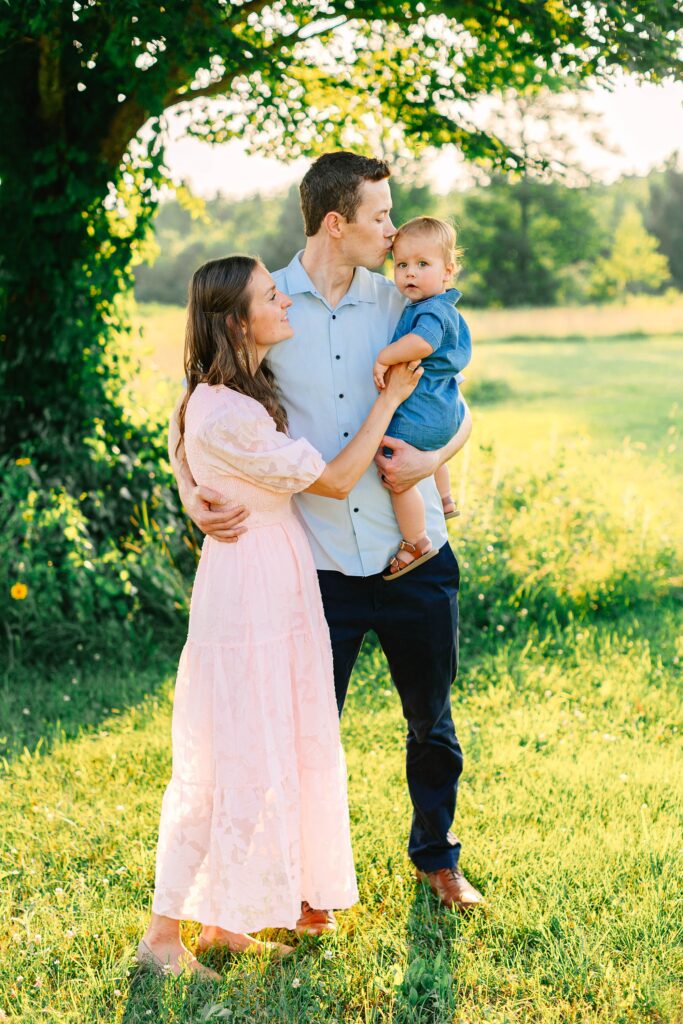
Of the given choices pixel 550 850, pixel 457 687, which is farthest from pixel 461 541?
pixel 550 850

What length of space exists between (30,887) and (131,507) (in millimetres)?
2749

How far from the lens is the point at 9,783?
3.89 metres

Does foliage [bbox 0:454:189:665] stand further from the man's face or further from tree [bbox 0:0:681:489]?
the man's face

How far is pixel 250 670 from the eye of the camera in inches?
105

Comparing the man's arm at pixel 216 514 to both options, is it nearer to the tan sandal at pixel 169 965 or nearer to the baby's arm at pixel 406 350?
the baby's arm at pixel 406 350

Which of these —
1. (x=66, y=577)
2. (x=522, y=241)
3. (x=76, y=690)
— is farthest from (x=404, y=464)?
(x=522, y=241)

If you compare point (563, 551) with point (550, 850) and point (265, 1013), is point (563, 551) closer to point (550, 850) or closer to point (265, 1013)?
point (550, 850)

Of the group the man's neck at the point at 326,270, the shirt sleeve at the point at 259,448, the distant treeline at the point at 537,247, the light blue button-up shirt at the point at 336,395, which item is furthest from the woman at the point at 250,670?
the distant treeline at the point at 537,247

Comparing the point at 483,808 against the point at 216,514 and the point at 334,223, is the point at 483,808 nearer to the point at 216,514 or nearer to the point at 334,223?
the point at 216,514

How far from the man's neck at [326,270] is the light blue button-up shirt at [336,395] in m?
0.02

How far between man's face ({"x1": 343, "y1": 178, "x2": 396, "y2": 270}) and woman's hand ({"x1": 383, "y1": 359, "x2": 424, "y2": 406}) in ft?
1.01

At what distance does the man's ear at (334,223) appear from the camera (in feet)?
9.02

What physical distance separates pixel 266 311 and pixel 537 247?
148 feet

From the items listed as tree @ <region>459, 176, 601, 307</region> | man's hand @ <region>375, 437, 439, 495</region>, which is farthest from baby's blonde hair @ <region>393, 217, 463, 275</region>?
tree @ <region>459, 176, 601, 307</region>
